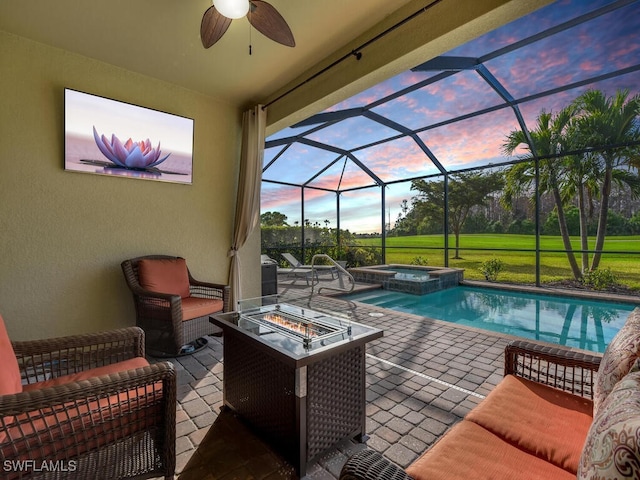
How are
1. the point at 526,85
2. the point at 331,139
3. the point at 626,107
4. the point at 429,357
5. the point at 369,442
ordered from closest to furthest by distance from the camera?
1. the point at 369,442
2. the point at 429,357
3. the point at 526,85
4. the point at 626,107
5. the point at 331,139

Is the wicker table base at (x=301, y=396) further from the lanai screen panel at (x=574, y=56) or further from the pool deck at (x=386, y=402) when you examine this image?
the lanai screen panel at (x=574, y=56)

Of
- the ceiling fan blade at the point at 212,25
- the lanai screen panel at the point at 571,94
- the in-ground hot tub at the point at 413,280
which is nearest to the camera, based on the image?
the ceiling fan blade at the point at 212,25

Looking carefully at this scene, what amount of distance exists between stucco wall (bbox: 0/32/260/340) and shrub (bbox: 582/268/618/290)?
8873 mm

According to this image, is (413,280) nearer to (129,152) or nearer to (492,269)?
(492,269)

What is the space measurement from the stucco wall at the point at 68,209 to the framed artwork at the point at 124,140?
92 millimetres

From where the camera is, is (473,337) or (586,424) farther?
(473,337)

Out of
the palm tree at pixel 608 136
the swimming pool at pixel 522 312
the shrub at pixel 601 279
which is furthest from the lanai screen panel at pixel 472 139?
the shrub at pixel 601 279

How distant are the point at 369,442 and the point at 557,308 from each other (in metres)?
5.50

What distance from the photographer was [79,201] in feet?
10.1

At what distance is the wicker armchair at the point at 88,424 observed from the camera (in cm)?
101

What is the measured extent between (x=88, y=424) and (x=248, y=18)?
91.0 inches

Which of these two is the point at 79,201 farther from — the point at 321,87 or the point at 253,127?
the point at 321,87

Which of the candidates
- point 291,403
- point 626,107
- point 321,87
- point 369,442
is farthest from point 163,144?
point 626,107

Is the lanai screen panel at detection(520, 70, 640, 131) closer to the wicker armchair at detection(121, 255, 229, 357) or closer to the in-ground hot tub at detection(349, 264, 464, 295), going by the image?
the in-ground hot tub at detection(349, 264, 464, 295)
